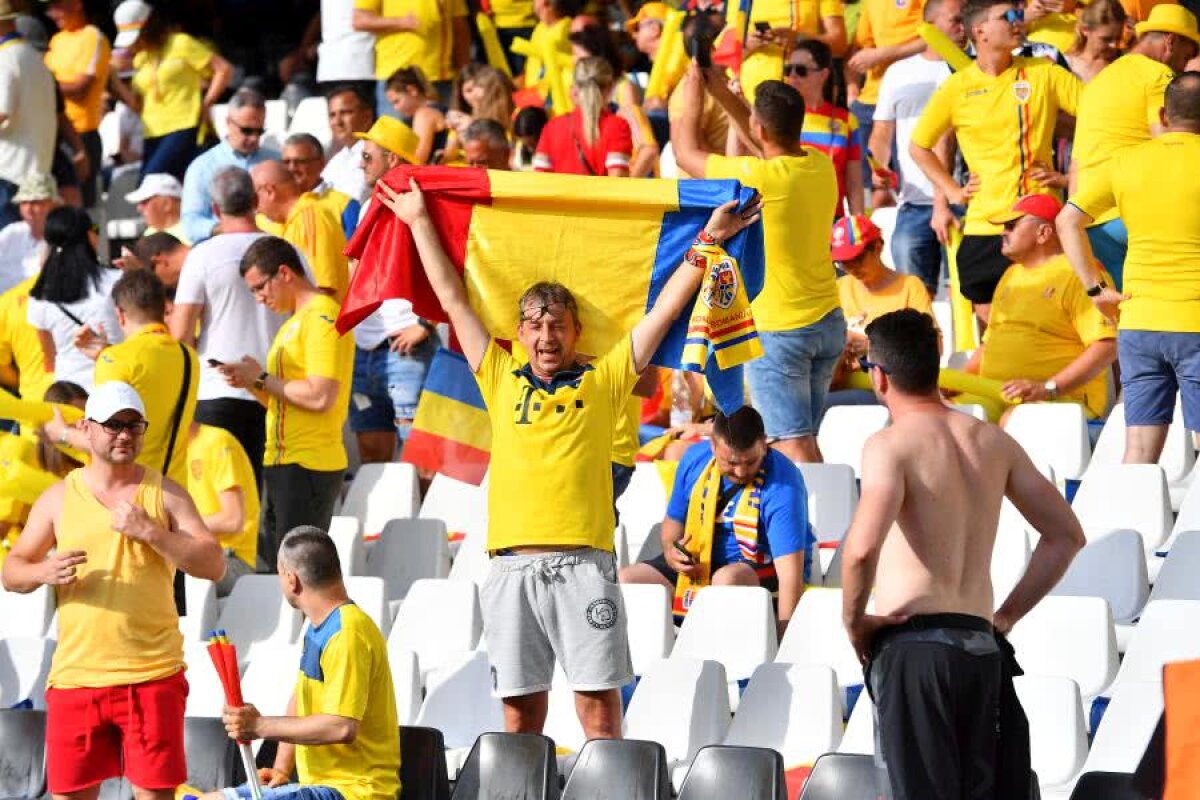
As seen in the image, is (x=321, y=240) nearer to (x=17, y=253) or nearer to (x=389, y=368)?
(x=389, y=368)

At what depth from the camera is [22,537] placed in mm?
→ 7164

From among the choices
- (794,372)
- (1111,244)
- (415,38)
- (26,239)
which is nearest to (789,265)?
(794,372)

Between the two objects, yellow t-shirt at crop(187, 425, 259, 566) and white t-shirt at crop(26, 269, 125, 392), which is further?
white t-shirt at crop(26, 269, 125, 392)

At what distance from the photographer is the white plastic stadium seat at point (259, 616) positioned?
8.88 m

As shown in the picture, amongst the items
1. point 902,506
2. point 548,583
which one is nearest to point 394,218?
point 548,583

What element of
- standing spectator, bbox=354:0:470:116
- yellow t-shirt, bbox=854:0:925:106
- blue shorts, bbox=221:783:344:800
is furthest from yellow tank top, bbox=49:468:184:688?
standing spectator, bbox=354:0:470:116

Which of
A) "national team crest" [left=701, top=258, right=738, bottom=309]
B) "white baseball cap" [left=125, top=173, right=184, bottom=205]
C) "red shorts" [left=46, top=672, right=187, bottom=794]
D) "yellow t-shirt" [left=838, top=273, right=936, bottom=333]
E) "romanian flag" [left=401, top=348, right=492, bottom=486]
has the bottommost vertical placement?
"red shorts" [left=46, top=672, right=187, bottom=794]

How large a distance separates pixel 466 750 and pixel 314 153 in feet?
13.5

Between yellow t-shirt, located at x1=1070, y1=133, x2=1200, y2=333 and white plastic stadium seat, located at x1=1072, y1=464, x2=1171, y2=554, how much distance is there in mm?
520

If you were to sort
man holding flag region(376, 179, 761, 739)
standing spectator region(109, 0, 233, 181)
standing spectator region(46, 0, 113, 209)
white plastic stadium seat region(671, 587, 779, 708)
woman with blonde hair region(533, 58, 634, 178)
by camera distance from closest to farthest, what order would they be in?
man holding flag region(376, 179, 761, 739), white plastic stadium seat region(671, 587, 779, 708), woman with blonde hair region(533, 58, 634, 178), standing spectator region(46, 0, 113, 209), standing spectator region(109, 0, 233, 181)

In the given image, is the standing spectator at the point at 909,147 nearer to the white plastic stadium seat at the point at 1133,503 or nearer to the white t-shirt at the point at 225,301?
the white plastic stadium seat at the point at 1133,503

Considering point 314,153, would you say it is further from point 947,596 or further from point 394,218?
point 947,596

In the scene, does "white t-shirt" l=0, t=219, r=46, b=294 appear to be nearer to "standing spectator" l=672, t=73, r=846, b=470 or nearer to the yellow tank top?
"standing spectator" l=672, t=73, r=846, b=470

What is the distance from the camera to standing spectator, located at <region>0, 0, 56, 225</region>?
499 inches
